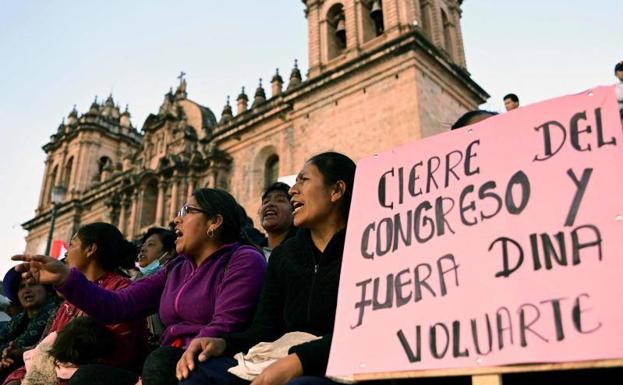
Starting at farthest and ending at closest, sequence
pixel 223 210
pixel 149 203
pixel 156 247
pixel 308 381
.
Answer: pixel 149 203 < pixel 156 247 < pixel 223 210 < pixel 308 381

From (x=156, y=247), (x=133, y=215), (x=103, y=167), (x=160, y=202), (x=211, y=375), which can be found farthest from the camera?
(x=103, y=167)

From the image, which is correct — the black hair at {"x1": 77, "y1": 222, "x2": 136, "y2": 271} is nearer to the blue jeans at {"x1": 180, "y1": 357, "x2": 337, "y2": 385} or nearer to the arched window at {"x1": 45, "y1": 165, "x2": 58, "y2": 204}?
the blue jeans at {"x1": 180, "y1": 357, "x2": 337, "y2": 385}

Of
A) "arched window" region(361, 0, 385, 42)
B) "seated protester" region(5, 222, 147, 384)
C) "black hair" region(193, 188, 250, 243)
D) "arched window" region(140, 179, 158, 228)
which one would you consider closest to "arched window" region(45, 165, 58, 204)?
"arched window" region(140, 179, 158, 228)

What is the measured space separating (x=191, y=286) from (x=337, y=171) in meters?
1.02

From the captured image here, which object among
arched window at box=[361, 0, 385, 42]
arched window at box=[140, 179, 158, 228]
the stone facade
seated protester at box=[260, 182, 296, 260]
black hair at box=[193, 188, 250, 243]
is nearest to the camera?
black hair at box=[193, 188, 250, 243]

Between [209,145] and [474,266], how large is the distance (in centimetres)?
1934

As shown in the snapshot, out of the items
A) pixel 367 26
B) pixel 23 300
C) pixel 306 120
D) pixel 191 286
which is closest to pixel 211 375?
pixel 191 286

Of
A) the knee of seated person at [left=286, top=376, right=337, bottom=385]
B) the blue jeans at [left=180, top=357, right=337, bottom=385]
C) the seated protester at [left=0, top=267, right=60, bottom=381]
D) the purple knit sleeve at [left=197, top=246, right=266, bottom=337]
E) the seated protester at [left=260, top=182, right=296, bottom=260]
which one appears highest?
the seated protester at [left=260, top=182, right=296, bottom=260]

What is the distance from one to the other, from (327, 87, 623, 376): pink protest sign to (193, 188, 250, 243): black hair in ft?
3.83

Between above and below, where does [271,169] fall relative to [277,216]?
above

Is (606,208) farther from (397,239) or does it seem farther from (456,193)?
(397,239)

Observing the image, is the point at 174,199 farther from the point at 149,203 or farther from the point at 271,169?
the point at 271,169

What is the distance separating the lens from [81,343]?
2.91 metres

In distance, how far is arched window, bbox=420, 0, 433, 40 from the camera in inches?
670
